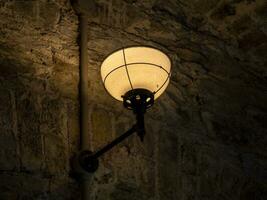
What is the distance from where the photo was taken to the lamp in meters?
2.28

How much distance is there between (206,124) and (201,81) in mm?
308

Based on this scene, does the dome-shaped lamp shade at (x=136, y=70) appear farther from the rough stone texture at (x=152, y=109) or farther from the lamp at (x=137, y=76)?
the rough stone texture at (x=152, y=109)

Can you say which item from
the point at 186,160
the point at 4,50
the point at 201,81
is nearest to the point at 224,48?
the point at 201,81

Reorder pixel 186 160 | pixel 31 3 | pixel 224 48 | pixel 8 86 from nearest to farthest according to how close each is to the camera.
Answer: pixel 8 86, pixel 31 3, pixel 186 160, pixel 224 48

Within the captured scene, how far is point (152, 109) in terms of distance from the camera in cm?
300

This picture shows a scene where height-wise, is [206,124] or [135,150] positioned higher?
[206,124]

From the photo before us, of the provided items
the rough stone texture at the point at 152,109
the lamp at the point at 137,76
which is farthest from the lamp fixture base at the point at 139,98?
the rough stone texture at the point at 152,109

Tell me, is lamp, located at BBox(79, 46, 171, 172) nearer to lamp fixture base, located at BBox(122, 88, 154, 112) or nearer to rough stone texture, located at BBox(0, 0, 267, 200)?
lamp fixture base, located at BBox(122, 88, 154, 112)

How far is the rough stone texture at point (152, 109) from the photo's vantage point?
242 cm

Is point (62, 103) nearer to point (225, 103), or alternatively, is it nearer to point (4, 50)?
point (4, 50)

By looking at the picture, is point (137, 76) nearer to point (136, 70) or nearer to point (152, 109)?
point (136, 70)

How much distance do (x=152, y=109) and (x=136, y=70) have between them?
0.75 meters

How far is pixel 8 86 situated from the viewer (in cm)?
244

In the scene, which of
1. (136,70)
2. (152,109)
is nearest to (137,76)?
(136,70)
